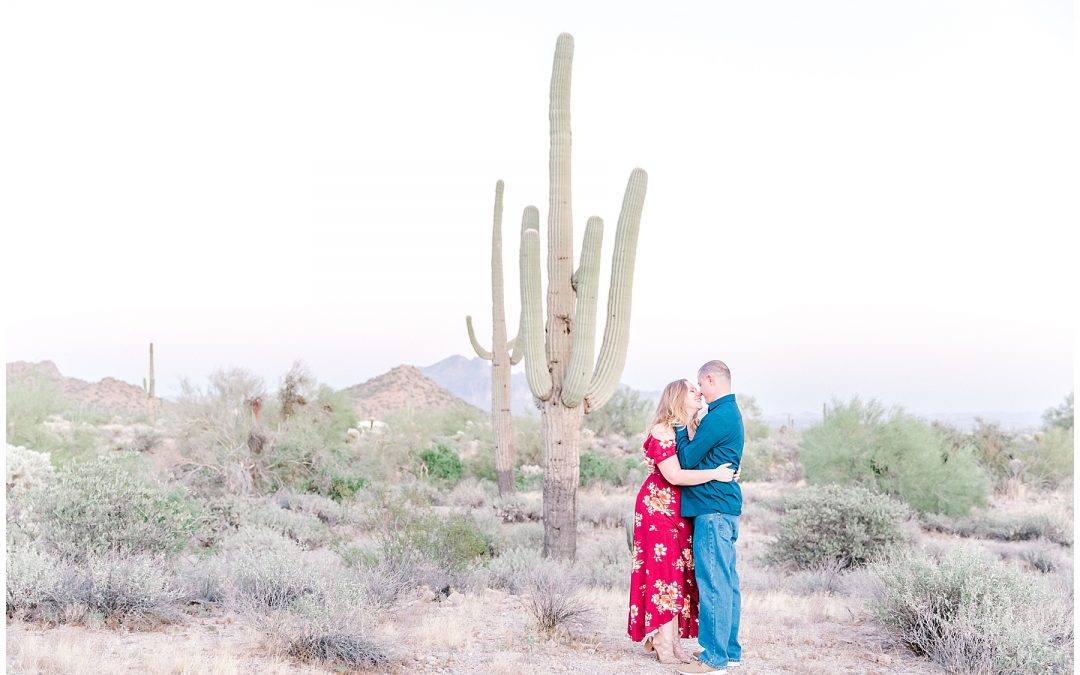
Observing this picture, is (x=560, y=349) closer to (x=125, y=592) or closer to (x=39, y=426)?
(x=125, y=592)

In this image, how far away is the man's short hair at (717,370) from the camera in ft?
19.7

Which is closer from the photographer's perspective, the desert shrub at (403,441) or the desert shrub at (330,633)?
the desert shrub at (330,633)

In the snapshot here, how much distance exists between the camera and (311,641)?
6.25m

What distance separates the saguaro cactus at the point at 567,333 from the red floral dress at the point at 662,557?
13.5ft

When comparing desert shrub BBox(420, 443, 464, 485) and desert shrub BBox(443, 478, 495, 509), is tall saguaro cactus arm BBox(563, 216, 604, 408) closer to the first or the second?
desert shrub BBox(443, 478, 495, 509)

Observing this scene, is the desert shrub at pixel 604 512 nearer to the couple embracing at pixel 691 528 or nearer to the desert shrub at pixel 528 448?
the desert shrub at pixel 528 448

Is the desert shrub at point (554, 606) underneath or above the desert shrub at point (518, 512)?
above

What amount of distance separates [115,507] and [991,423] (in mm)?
23889

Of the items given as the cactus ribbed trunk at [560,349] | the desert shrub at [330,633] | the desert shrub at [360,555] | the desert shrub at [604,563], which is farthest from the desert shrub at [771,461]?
the desert shrub at [330,633]

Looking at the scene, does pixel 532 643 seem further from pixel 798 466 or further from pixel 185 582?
pixel 798 466

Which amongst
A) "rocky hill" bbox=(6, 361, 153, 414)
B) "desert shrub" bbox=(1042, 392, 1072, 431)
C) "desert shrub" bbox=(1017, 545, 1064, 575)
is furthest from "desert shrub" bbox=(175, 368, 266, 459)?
"rocky hill" bbox=(6, 361, 153, 414)

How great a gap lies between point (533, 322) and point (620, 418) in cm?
2156

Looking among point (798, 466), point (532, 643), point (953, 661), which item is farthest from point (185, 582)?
point (798, 466)

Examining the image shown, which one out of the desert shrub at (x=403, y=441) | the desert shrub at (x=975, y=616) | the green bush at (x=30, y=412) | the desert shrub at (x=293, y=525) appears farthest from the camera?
the desert shrub at (x=403, y=441)
